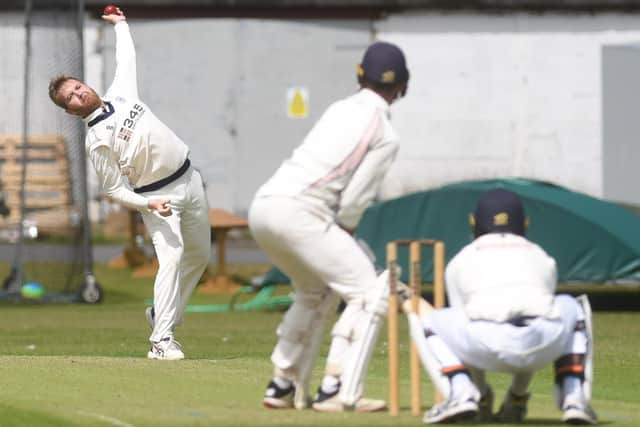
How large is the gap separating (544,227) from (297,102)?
11827 millimetres

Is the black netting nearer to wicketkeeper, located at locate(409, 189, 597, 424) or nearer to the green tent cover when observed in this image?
the green tent cover

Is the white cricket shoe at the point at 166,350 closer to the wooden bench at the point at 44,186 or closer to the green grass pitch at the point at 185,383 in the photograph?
the green grass pitch at the point at 185,383

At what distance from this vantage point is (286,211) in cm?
A: 866

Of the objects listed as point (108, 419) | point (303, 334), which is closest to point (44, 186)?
point (303, 334)

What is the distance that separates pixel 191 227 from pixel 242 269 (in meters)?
13.8

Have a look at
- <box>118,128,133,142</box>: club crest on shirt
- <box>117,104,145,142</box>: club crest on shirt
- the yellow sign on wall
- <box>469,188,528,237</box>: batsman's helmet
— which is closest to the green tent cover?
<box>117,104,145,142</box>: club crest on shirt

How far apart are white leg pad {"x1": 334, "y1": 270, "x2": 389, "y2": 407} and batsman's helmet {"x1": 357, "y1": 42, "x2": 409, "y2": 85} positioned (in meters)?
0.95

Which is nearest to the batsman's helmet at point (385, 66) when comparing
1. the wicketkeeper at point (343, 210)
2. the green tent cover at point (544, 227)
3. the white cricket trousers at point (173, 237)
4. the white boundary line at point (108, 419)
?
the wicketkeeper at point (343, 210)

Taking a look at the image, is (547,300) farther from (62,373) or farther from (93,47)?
(93,47)

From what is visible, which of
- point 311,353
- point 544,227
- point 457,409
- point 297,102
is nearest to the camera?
point 457,409

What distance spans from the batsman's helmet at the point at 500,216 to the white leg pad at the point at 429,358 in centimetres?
54

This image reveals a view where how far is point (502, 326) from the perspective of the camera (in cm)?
827

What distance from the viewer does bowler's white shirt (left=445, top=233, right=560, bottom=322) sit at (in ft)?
27.2

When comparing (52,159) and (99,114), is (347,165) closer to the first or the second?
(99,114)
